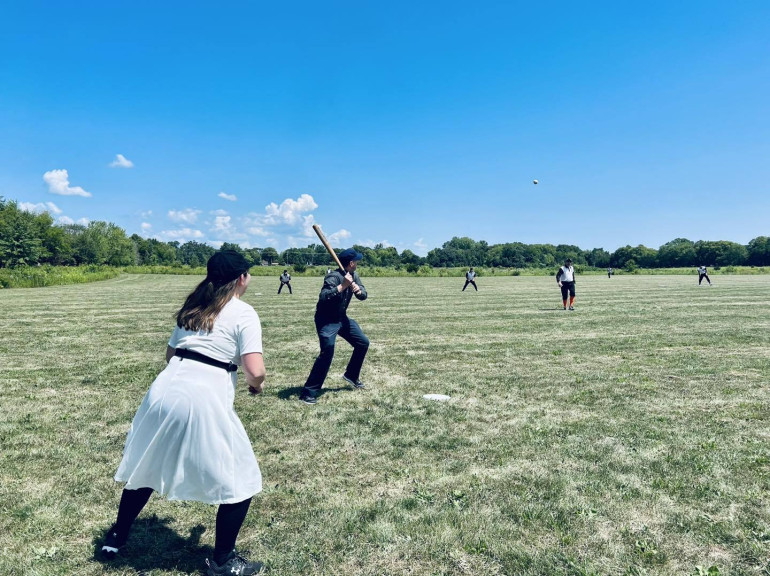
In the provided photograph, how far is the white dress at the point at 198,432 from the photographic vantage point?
303cm

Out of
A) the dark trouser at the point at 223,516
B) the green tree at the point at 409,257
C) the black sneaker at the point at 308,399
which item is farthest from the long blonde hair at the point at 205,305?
the green tree at the point at 409,257

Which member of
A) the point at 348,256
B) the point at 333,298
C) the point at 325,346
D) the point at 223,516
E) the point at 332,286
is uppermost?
the point at 348,256

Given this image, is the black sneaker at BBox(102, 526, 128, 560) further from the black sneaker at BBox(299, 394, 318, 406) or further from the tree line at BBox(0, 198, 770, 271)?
the tree line at BBox(0, 198, 770, 271)

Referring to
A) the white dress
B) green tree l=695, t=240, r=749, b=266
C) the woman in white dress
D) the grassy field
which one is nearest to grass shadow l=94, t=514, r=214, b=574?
the grassy field

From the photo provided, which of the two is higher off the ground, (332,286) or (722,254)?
(722,254)

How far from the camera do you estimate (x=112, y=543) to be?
3453 mm

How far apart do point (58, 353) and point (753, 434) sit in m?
13.5

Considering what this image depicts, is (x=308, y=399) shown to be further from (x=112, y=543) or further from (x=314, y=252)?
(x=314, y=252)

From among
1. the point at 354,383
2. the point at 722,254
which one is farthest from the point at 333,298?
the point at 722,254

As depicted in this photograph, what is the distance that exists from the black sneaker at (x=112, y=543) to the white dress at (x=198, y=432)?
1.94ft

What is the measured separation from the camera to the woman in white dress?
9.96 feet

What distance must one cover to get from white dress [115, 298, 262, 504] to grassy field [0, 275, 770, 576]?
0.79 meters

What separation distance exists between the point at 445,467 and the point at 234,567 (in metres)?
2.49

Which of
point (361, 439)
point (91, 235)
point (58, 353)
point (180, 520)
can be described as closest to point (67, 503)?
point (180, 520)
